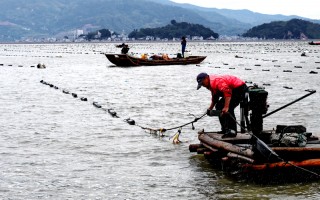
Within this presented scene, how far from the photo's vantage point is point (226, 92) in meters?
12.6

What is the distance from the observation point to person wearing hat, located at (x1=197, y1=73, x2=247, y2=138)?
12.6 meters

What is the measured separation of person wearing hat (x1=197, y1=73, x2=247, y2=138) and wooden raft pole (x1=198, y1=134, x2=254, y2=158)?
413 millimetres

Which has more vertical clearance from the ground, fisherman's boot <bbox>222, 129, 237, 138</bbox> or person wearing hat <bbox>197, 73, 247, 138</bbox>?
person wearing hat <bbox>197, 73, 247, 138</bbox>

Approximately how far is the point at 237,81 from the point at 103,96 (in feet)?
56.9

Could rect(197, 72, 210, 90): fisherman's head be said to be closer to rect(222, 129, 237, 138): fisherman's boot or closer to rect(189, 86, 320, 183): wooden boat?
rect(189, 86, 320, 183): wooden boat

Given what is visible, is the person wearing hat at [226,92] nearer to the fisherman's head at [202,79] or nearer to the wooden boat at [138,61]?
the fisherman's head at [202,79]

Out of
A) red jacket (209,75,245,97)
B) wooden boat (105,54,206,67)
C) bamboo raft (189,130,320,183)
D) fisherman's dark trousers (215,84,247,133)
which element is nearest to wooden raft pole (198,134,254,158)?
bamboo raft (189,130,320,183)

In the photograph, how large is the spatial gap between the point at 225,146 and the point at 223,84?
1423mm

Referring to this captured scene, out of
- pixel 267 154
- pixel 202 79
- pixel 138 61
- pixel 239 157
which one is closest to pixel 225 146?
pixel 239 157

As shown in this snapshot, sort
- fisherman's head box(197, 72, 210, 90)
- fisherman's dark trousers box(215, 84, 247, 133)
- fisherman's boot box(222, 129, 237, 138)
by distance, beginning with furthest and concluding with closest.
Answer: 1. fisherman's boot box(222, 129, 237, 138)
2. fisherman's dark trousers box(215, 84, 247, 133)
3. fisherman's head box(197, 72, 210, 90)

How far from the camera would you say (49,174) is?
41.3 ft

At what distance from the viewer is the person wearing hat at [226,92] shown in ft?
41.3

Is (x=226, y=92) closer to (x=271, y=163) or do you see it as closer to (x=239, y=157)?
(x=239, y=157)

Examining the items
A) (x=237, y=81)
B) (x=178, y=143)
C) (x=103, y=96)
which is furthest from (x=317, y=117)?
(x=103, y=96)
